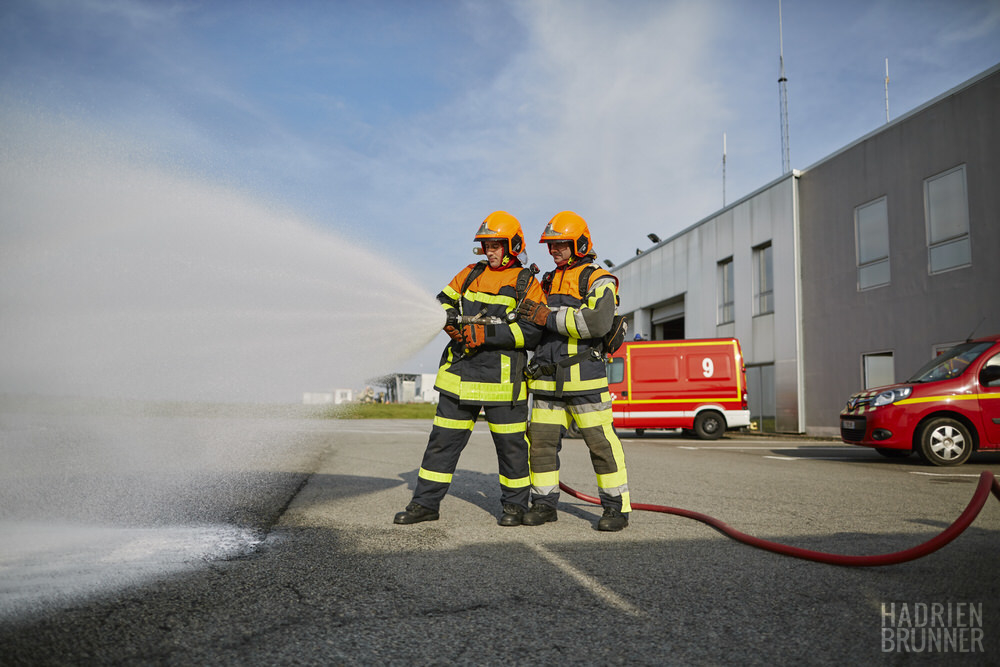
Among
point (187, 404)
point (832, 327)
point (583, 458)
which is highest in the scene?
point (832, 327)

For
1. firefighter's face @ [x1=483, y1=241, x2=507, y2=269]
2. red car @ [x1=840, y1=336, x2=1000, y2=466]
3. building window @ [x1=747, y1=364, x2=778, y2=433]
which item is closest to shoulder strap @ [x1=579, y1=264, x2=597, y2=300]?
firefighter's face @ [x1=483, y1=241, x2=507, y2=269]

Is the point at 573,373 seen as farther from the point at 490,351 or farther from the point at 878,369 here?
the point at 878,369

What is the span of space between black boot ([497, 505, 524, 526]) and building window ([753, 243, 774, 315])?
58.2 feet

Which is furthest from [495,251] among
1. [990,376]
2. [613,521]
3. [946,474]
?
[990,376]

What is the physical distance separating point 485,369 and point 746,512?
232cm

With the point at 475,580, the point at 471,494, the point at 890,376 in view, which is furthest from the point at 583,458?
the point at 890,376

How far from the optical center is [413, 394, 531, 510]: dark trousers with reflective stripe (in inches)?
180

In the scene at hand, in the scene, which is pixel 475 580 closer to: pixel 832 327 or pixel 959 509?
pixel 959 509

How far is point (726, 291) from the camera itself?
74.8 ft

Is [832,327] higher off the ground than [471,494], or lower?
higher

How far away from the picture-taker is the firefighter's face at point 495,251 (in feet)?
15.5

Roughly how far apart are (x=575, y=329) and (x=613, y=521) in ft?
4.26

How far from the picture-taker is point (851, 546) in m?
3.82

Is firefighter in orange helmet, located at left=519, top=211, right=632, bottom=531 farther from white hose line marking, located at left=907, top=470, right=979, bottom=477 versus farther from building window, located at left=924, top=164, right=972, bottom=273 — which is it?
building window, located at left=924, top=164, right=972, bottom=273
